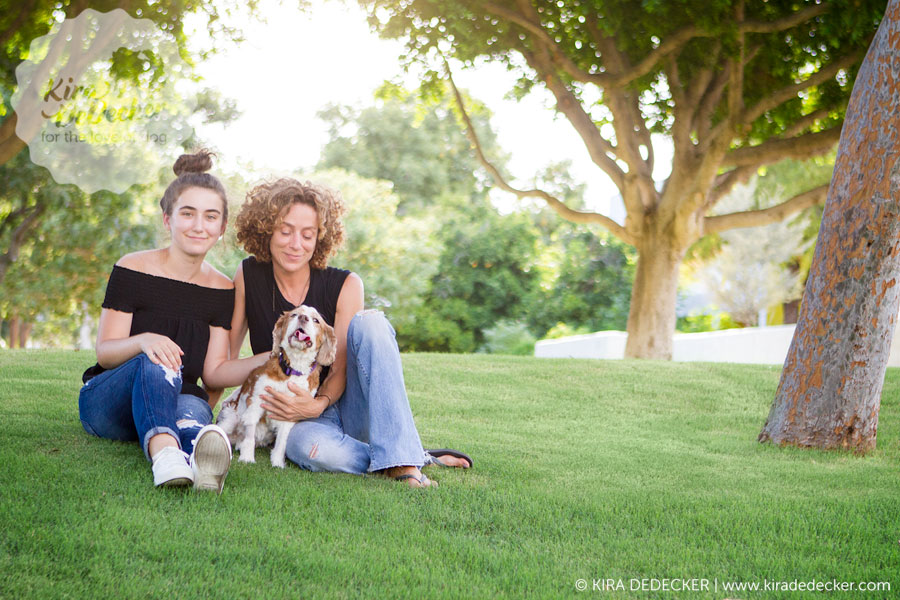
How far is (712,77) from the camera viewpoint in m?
12.2

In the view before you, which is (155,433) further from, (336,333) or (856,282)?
(856,282)

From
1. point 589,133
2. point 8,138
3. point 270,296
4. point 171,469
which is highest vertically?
point 589,133

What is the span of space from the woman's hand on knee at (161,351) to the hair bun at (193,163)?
992mm

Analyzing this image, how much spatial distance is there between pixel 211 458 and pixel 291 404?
765mm

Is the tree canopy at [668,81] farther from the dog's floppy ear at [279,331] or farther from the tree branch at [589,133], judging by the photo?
the dog's floppy ear at [279,331]

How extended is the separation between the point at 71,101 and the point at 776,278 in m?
18.7

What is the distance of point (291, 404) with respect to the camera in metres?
4.31

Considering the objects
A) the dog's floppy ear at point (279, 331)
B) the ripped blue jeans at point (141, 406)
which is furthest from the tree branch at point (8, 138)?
the dog's floppy ear at point (279, 331)

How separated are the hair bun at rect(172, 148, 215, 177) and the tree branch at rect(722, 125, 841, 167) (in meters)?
9.71

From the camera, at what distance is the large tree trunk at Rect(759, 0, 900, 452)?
218 inches

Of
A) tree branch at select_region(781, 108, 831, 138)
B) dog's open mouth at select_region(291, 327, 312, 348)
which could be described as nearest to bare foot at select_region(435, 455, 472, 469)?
dog's open mouth at select_region(291, 327, 312, 348)

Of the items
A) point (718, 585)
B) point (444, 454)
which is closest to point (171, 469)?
point (444, 454)

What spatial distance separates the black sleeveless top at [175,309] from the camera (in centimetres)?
427

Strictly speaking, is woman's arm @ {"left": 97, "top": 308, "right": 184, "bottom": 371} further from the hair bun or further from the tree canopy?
the tree canopy
